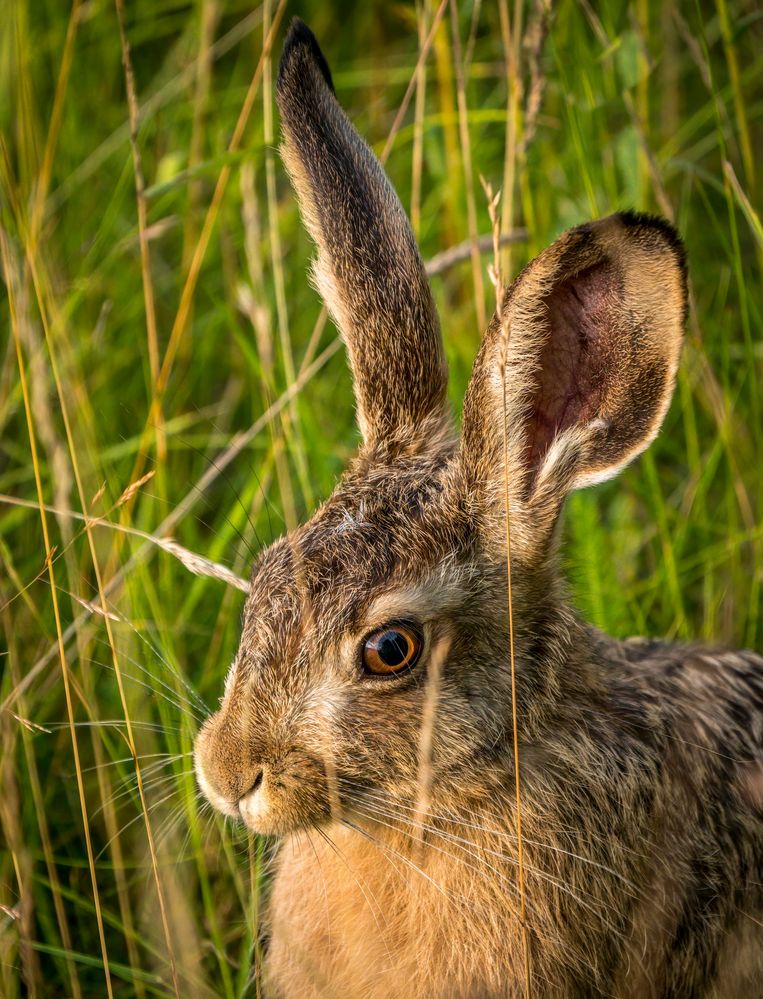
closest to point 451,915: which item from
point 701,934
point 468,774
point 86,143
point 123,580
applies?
point 468,774

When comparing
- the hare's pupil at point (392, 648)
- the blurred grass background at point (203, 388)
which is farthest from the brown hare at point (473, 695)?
the blurred grass background at point (203, 388)

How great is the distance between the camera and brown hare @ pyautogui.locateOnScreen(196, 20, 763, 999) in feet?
8.79

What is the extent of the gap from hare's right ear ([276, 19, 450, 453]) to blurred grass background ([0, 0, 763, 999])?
14.3 inches

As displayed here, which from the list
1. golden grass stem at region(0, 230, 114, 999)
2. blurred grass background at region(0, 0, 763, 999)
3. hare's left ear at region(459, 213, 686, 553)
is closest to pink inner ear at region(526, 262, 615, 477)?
hare's left ear at region(459, 213, 686, 553)

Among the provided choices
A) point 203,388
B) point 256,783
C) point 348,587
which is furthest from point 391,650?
point 203,388

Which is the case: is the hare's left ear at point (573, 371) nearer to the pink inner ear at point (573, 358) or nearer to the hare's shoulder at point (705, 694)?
the pink inner ear at point (573, 358)

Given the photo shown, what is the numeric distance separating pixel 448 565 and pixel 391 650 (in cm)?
23

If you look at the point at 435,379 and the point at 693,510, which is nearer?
the point at 435,379

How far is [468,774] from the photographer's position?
9.12 ft

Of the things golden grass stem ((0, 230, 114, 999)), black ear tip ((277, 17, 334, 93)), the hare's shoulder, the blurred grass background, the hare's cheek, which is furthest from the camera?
the blurred grass background

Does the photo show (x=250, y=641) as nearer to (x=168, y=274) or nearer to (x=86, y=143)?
(x=168, y=274)

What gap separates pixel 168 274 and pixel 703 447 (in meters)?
2.13

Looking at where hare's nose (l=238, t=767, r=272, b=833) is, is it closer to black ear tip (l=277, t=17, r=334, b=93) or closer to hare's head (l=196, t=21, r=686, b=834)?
hare's head (l=196, t=21, r=686, b=834)

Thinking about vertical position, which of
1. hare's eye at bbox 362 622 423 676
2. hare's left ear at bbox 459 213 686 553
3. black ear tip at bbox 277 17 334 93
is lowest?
hare's eye at bbox 362 622 423 676
